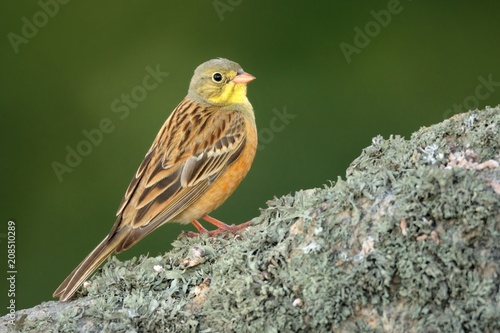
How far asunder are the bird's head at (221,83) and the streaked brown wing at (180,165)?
20 centimetres

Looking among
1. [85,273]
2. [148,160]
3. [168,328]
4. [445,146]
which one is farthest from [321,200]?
[148,160]

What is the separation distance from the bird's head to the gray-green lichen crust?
2174mm

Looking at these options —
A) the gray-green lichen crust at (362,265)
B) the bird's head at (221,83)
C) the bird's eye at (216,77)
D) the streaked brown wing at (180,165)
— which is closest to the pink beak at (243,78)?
the bird's head at (221,83)

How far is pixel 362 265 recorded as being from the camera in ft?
7.90

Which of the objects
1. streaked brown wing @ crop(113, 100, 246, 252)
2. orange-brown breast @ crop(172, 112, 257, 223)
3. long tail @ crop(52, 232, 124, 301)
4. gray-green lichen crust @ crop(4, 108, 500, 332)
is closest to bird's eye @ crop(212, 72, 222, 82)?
streaked brown wing @ crop(113, 100, 246, 252)

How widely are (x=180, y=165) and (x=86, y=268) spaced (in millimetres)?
1147

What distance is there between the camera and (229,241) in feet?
10.6

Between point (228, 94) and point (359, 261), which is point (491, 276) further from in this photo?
point (228, 94)

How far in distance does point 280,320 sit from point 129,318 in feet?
2.13

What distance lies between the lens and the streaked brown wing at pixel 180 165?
13.3 feet

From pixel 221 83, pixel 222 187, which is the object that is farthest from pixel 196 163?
pixel 221 83

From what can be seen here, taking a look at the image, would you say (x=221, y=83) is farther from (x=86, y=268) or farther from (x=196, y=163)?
(x=86, y=268)

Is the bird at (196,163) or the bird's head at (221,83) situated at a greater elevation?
the bird's head at (221,83)

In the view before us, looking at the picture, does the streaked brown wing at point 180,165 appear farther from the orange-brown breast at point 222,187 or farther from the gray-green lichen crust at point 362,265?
the gray-green lichen crust at point 362,265
